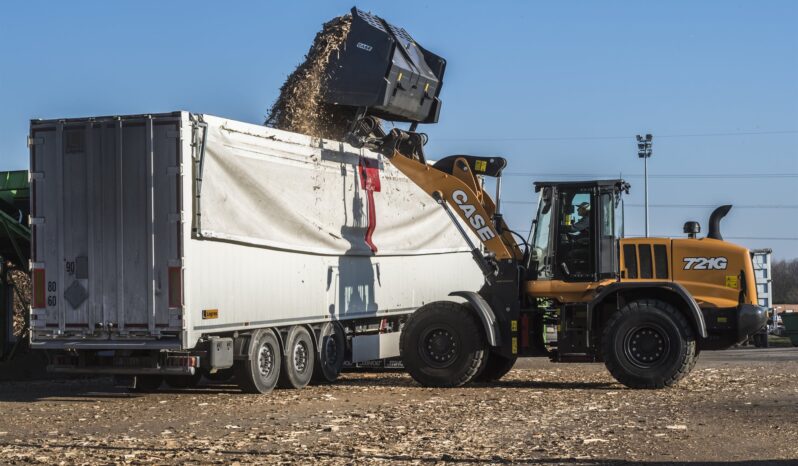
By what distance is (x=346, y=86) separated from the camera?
1833 centimetres

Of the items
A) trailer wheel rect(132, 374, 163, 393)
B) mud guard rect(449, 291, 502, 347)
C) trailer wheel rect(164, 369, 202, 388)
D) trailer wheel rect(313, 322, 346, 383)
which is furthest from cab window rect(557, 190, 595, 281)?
trailer wheel rect(132, 374, 163, 393)

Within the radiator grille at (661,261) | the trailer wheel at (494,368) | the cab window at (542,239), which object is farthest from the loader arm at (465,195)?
the radiator grille at (661,261)

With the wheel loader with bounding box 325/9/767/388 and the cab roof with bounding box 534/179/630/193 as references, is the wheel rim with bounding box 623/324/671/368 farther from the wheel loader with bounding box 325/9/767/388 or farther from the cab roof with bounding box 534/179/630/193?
the cab roof with bounding box 534/179/630/193

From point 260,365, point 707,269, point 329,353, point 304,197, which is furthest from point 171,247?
point 707,269

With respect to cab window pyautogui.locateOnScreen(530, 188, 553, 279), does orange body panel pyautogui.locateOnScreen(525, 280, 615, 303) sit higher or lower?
lower

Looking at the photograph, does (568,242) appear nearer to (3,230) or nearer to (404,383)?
(404,383)

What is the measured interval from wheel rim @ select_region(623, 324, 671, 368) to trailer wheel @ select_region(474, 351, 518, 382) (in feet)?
7.99

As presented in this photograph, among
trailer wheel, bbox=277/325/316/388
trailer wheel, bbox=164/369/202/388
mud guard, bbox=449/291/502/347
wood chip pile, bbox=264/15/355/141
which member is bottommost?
trailer wheel, bbox=164/369/202/388

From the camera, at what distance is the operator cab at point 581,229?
58.0 feet

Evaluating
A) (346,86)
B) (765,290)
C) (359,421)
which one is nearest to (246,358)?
(359,421)

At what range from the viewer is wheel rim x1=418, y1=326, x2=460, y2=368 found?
17719 mm

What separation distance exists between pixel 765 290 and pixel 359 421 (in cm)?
2486

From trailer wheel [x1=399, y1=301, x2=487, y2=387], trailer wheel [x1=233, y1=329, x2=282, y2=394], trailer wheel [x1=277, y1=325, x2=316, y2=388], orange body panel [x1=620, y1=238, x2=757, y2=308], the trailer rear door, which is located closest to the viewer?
the trailer rear door

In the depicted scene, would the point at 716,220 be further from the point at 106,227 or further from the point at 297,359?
the point at 106,227
